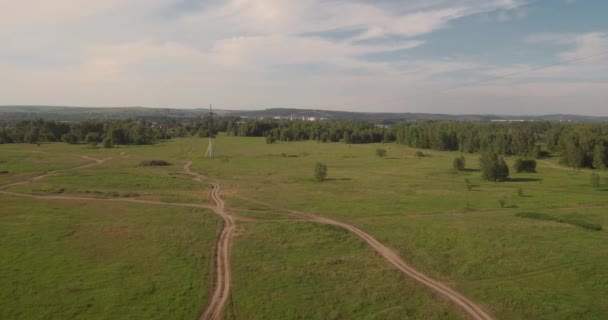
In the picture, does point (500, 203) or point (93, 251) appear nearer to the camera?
point (93, 251)

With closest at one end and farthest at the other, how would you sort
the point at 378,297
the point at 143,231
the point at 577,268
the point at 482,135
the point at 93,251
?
the point at 378,297, the point at 577,268, the point at 93,251, the point at 143,231, the point at 482,135

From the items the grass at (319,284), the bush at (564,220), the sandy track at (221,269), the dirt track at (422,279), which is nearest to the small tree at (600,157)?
the bush at (564,220)

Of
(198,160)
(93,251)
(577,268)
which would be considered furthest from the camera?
(198,160)

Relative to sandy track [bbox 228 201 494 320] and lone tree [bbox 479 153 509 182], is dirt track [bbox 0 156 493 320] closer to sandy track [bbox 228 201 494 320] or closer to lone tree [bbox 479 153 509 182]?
sandy track [bbox 228 201 494 320]

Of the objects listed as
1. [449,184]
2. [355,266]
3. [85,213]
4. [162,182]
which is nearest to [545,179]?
[449,184]

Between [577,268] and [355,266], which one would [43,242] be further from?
[577,268]

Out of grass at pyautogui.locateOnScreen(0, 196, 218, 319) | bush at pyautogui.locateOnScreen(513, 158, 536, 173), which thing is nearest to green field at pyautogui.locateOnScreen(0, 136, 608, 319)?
grass at pyautogui.locateOnScreen(0, 196, 218, 319)
